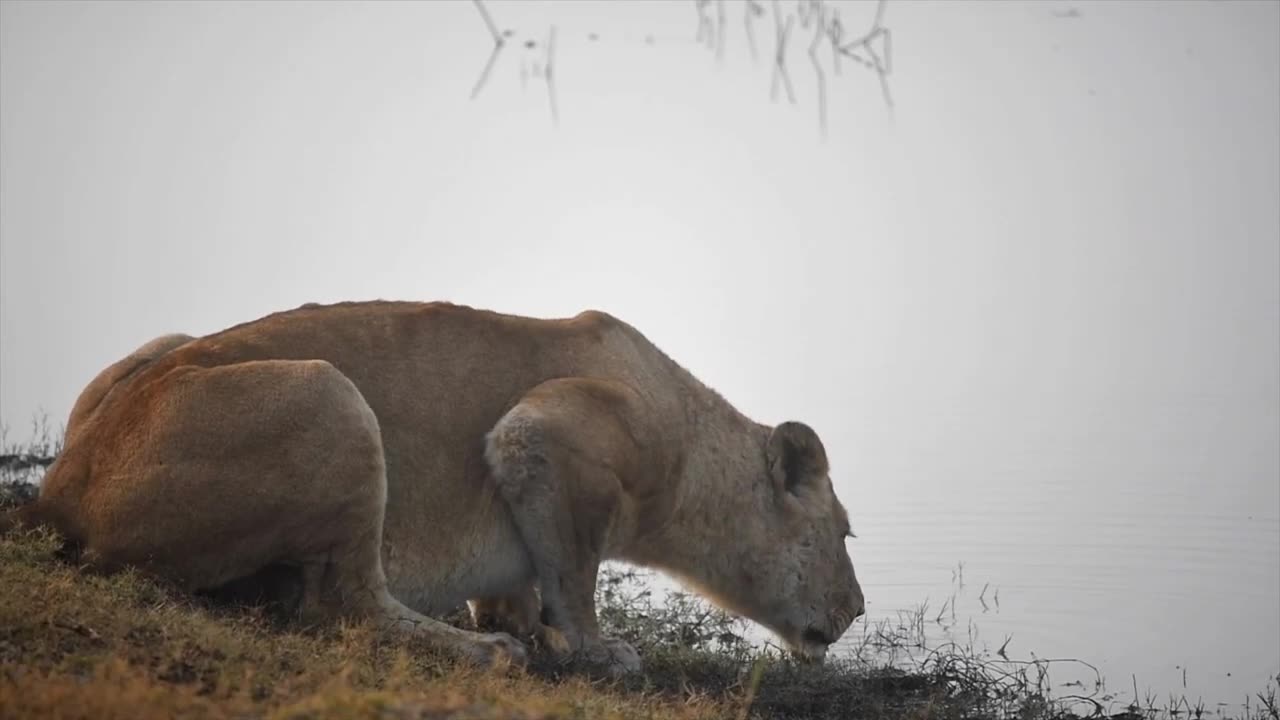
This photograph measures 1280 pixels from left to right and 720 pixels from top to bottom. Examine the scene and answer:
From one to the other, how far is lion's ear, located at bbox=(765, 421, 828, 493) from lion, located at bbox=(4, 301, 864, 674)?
0.02m

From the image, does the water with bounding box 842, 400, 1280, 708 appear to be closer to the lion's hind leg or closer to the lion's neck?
the lion's neck

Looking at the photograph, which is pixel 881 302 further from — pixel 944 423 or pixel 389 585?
pixel 389 585

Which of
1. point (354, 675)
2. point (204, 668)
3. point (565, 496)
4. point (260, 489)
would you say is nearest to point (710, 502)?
point (565, 496)

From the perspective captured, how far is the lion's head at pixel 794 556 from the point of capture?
1138cm

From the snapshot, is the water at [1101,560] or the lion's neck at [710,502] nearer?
the lion's neck at [710,502]

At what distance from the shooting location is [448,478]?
9789 mm

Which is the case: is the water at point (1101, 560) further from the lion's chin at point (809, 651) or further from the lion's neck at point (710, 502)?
the lion's neck at point (710, 502)

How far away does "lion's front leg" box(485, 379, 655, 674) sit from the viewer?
9.84m

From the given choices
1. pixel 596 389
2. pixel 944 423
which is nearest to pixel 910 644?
pixel 596 389

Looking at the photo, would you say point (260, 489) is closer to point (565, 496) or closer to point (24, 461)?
point (565, 496)

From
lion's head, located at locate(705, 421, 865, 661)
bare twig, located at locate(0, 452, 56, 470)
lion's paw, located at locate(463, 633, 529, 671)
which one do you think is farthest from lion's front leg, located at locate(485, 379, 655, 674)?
bare twig, located at locate(0, 452, 56, 470)

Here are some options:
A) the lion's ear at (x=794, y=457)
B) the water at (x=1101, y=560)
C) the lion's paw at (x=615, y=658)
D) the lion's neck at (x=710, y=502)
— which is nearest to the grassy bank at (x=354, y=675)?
the lion's paw at (x=615, y=658)

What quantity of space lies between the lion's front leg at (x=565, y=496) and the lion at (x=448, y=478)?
13 millimetres

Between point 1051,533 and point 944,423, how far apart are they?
8.49 m
